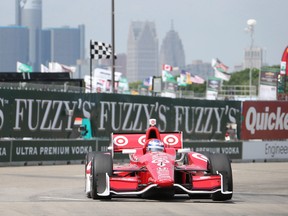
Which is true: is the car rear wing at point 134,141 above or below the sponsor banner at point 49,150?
above

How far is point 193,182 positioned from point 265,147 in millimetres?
19627

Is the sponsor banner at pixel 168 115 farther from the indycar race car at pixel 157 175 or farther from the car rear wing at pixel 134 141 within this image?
the indycar race car at pixel 157 175

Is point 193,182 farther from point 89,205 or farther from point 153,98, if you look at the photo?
point 153,98

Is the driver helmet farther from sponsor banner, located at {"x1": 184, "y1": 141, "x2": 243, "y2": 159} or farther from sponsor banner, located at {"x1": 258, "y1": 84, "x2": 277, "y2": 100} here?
sponsor banner, located at {"x1": 258, "y1": 84, "x2": 277, "y2": 100}

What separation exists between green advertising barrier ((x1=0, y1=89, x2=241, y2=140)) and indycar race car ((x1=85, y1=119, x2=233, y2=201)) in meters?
12.6

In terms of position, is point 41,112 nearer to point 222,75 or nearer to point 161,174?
point 161,174

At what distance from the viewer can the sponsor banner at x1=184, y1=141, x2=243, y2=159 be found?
35.2 meters

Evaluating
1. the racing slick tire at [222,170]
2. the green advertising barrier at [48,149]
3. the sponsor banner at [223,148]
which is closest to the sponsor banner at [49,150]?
the green advertising barrier at [48,149]

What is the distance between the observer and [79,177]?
82.7 feet

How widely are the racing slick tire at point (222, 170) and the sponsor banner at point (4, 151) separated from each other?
41.3 ft

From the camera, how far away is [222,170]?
695 inches

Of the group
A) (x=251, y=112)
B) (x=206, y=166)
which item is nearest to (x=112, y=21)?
(x=251, y=112)

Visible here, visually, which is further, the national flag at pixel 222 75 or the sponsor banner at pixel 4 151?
the national flag at pixel 222 75

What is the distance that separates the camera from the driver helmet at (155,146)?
59.9 ft
